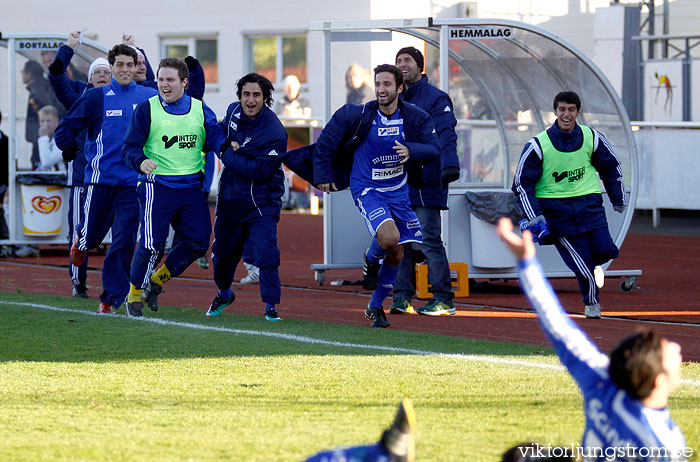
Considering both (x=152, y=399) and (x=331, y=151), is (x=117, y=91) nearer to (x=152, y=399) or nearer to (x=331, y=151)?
(x=331, y=151)

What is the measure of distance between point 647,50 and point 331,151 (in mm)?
21767

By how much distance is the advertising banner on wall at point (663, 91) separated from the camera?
25625 mm

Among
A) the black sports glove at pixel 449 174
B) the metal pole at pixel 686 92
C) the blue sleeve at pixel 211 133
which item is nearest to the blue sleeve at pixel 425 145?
the black sports glove at pixel 449 174

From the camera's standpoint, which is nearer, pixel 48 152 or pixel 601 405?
pixel 601 405

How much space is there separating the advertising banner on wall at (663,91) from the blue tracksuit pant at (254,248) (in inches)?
697

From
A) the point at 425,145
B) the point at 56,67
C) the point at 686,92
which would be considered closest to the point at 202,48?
the point at 686,92

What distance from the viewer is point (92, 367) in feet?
24.4

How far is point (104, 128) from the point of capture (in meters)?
10.3

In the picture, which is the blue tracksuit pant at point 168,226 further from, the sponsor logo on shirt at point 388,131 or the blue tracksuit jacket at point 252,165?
the sponsor logo on shirt at point 388,131

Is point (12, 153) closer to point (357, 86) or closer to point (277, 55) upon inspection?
point (357, 86)

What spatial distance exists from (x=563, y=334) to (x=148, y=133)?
592 centimetres

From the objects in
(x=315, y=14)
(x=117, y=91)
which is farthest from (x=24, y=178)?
(x=315, y=14)

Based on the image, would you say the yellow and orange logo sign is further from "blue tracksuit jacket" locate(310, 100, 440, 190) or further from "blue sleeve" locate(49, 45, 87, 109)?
"blue tracksuit jacket" locate(310, 100, 440, 190)

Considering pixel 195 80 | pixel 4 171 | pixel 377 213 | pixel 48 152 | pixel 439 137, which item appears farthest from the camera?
pixel 48 152
